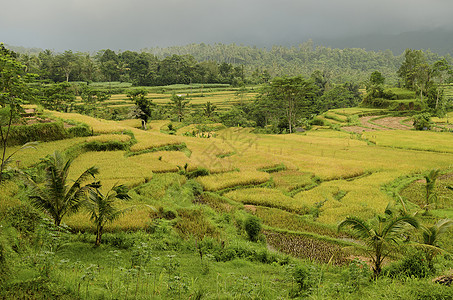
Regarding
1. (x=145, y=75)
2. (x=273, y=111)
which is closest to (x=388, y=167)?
(x=273, y=111)

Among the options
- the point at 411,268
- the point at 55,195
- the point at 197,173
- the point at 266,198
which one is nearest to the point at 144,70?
the point at 197,173

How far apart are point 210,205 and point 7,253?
727 centimetres

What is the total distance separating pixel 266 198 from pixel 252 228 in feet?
11.7

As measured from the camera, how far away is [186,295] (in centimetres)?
412

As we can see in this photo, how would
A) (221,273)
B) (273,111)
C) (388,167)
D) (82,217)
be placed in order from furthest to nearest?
(273,111) → (388,167) → (82,217) → (221,273)

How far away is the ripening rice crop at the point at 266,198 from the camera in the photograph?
10734 mm

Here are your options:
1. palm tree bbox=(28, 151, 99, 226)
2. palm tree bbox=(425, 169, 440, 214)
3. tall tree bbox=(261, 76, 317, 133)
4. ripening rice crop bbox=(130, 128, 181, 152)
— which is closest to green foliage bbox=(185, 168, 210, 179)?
ripening rice crop bbox=(130, 128, 181, 152)

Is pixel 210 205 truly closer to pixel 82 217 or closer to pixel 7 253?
pixel 82 217

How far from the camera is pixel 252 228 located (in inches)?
309

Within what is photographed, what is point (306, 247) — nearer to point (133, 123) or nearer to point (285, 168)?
point (285, 168)

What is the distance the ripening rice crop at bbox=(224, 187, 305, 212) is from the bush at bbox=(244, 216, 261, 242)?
3.02m

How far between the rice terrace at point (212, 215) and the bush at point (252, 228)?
6cm

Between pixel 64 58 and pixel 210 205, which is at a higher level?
pixel 64 58

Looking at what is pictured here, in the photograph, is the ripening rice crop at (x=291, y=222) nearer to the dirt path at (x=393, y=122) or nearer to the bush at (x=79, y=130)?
the bush at (x=79, y=130)
